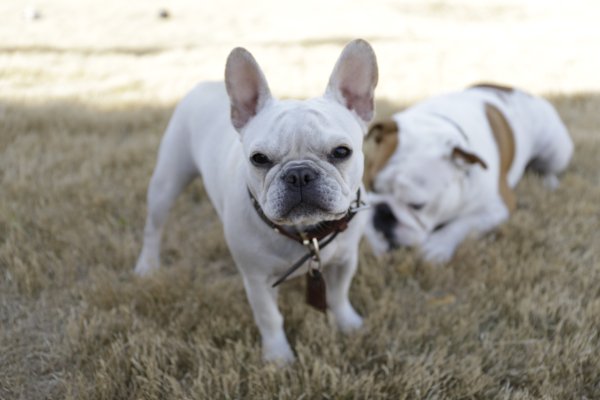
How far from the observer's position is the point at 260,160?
1.77 m

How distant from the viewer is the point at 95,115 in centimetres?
500

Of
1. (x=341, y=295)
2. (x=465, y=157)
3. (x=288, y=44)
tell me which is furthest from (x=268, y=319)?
(x=288, y=44)

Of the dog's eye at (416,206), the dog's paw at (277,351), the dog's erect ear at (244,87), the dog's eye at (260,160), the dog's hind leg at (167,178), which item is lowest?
the dog's paw at (277,351)

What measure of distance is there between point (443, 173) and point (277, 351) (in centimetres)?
144

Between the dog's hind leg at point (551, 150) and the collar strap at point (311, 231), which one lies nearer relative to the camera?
the collar strap at point (311, 231)

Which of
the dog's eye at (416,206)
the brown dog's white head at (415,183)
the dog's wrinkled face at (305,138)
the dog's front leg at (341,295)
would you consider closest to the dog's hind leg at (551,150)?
the brown dog's white head at (415,183)

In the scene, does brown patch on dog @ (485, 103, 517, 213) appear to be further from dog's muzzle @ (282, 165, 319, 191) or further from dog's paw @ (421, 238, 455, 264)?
dog's muzzle @ (282, 165, 319, 191)

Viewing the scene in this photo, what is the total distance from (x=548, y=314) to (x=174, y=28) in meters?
8.51

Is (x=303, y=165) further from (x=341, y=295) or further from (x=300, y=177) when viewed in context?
(x=341, y=295)

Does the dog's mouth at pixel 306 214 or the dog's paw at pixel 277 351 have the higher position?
the dog's mouth at pixel 306 214

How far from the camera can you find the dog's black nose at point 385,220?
2943 mm

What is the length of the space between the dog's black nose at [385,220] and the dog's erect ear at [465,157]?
0.49m

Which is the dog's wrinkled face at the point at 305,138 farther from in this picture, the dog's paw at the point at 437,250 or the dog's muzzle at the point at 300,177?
the dog's paw at the point at 437,250

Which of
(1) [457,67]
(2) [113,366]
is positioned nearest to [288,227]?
(2) [113,366]
